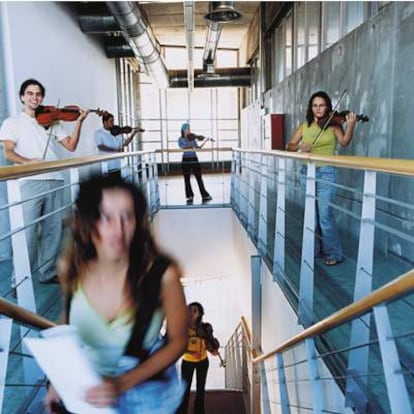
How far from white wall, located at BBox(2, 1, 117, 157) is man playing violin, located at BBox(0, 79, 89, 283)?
3.68 feet

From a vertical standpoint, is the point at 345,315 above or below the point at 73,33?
below

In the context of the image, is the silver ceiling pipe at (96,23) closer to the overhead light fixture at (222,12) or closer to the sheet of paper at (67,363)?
the overhead light fixture at (222,12)

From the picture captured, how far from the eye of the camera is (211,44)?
27.9 feet

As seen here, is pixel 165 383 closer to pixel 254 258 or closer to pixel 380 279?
pixel 380 279

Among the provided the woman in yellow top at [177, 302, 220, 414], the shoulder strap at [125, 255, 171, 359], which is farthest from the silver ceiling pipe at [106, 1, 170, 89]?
the shoulder strap at [125, 255, 171, 359]

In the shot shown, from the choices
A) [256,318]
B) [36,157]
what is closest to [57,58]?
[36,157]

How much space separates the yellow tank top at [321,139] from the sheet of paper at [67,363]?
7.94 feet

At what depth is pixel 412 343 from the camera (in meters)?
1.87

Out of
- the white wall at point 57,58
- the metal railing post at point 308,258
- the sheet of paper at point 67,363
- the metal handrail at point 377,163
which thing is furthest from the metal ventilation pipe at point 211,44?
the sheet of paper at point 67,363

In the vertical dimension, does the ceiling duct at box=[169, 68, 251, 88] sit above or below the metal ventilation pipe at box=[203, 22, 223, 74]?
below

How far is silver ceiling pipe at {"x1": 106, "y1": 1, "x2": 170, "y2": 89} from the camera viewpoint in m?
5.26

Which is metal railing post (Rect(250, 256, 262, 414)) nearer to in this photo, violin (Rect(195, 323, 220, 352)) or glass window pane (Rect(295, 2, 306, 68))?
violin (Rect(195, 323, 220, 352))

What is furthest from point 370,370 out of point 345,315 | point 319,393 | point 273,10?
point 273,10

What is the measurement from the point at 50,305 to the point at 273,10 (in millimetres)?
6474
